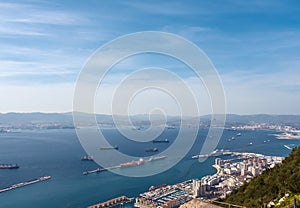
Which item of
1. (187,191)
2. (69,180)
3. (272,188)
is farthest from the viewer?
(69,180)

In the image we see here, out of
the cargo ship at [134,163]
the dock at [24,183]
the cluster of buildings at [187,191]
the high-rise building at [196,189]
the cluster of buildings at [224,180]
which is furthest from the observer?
the cargo ship at [134,163]

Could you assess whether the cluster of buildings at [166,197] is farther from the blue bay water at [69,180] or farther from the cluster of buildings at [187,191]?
the blue bay water at [69,180]

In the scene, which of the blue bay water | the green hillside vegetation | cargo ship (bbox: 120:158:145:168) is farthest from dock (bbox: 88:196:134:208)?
the green hillside vegetation

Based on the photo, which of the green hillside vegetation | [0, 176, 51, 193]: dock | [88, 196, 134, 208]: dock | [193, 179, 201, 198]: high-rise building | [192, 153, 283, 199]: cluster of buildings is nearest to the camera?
the green hillside vegetation

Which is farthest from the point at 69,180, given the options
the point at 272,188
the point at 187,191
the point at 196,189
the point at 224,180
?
the point at 272,188

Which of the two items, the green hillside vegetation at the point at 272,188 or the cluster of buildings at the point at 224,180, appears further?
the cluster of buildings at the point at 224,180

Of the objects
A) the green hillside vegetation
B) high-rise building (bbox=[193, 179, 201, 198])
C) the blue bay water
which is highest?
the green hillside vegetation

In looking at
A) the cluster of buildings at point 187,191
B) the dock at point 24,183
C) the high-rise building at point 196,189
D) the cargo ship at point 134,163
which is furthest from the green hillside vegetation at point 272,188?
the cargo ship at point 134,163

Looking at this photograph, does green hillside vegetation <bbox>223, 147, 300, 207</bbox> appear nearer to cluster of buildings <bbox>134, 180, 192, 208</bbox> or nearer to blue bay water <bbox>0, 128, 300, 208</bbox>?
cluster of buildings <bbox>134, 180, 192, 208</bbox>

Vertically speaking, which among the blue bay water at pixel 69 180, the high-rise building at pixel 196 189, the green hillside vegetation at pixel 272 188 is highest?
the green hillside vegetation at pixel 272 188

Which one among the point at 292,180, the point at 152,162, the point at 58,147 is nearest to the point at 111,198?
the point at 152,162

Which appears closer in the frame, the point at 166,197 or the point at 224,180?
the point at 166,197

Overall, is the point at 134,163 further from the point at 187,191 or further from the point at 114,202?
the point at 114,202
